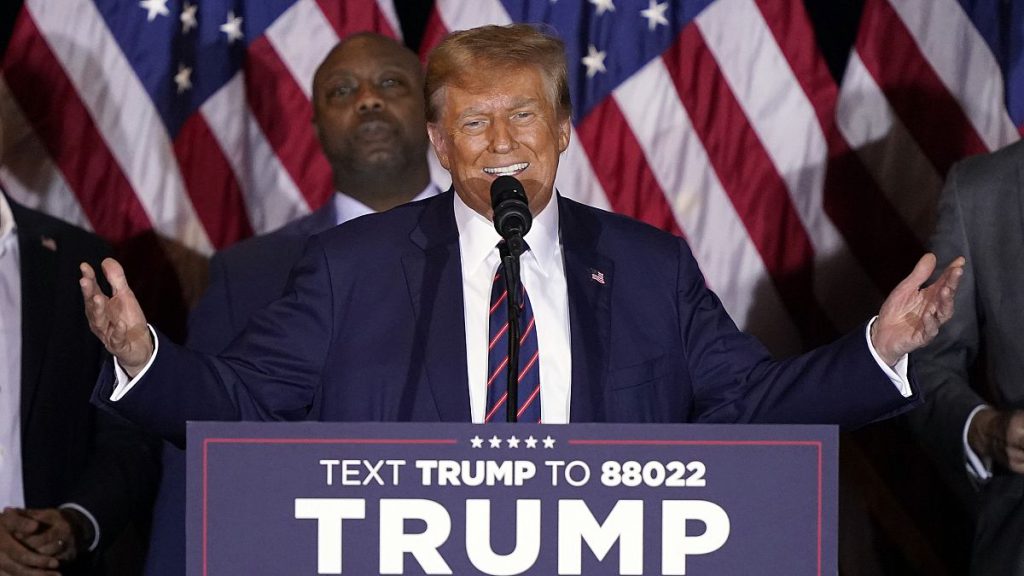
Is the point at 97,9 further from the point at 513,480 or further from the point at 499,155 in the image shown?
the point at 513,480

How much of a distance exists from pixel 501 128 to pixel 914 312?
2.07 ft

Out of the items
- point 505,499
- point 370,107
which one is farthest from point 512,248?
point 370,107

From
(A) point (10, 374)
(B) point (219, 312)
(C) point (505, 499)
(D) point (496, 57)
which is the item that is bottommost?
(C) point (505, 499)

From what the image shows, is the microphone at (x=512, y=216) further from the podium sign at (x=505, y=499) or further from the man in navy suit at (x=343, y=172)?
the man in navy suit at (x=343, y=172)

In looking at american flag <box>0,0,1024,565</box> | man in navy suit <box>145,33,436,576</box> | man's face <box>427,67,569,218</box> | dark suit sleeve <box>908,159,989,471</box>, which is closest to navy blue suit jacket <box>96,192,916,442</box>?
man's face <box>427,67,569,218</box>

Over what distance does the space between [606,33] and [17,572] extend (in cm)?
195

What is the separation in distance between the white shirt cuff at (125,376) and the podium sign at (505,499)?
0.81 feet

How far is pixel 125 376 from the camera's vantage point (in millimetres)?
1850

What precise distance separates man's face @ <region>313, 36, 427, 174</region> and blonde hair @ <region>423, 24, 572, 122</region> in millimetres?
1301

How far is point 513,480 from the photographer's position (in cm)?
163

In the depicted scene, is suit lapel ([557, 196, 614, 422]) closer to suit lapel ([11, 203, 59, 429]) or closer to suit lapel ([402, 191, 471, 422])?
suit lapel ([402, 191, 471, 422])

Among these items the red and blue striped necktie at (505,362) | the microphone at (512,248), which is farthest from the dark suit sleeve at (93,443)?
the microphone at (512,248)

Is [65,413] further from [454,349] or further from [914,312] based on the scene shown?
[914,312]

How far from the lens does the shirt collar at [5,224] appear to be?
9.94 ft
